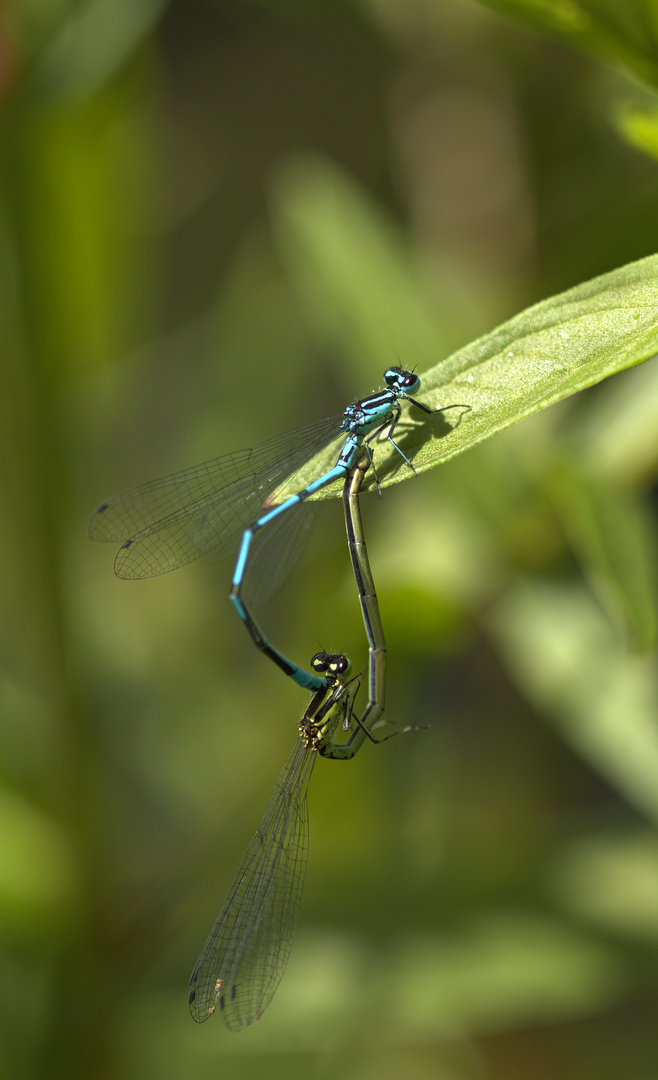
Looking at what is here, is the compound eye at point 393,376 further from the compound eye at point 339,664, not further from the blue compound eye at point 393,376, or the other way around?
the compound eye at point 339,664

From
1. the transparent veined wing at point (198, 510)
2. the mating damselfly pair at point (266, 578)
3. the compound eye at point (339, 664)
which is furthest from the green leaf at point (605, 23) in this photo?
the compound eye at point (339, 664)

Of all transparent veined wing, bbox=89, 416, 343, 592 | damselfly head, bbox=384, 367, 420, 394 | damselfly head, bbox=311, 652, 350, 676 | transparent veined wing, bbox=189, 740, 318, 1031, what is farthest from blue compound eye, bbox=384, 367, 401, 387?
transparent veined wing, bbox=189, 740, 318, 1031

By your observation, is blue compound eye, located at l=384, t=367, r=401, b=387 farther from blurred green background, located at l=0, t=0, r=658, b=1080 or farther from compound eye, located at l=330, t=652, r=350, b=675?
compound eye, located at l=330, t=652, r=350, b=675

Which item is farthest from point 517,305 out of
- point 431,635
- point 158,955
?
point 158,955

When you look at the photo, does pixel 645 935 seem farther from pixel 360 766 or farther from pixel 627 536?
pixel 627 536

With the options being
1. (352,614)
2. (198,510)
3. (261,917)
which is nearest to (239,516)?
(198,510)

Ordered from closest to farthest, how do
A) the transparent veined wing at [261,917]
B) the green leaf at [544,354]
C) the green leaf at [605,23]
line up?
the green leaf at [544,354] → the green leaf at [605,23] → the transparent veined wing at [261,917]
